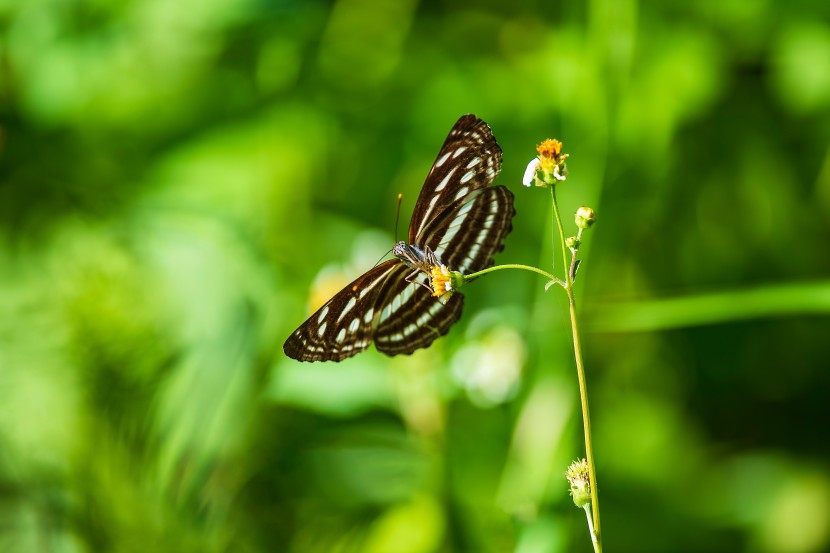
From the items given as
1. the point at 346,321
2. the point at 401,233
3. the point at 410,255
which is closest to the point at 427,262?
the point at 410,255

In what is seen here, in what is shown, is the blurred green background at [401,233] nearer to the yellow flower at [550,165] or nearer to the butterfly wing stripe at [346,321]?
the butterfly wing stripe at [346,321]

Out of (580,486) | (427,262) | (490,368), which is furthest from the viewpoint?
(490,368)

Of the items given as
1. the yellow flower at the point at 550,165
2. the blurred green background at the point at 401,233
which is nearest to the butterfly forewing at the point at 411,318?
the yellow flower at the point at 550,165

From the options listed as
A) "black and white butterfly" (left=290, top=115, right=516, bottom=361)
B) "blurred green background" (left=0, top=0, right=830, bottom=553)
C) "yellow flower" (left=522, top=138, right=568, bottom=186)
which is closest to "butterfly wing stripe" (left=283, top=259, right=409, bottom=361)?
"black and white butterfly" (left=290, top=115, right=516, bottom=361)

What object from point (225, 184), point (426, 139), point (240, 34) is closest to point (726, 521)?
point (426, 139)

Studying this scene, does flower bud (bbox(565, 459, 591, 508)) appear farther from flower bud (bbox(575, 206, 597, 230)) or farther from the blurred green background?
the blurred green background

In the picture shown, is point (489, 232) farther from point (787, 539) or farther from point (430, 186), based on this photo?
point (787, 539)

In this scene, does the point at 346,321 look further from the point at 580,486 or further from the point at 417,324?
the point at 580,486
